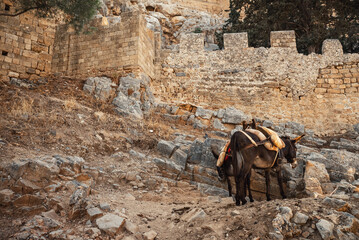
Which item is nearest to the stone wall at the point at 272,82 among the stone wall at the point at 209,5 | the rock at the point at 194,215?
the rock at the point at 194,215

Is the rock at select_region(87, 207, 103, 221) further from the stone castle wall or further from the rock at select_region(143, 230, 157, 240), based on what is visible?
the stone castle wall

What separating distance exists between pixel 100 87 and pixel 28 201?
6435 millimetres

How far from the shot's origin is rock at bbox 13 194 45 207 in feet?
12.0

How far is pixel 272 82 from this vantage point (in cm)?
1173

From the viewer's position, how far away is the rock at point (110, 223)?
3382 millimetres

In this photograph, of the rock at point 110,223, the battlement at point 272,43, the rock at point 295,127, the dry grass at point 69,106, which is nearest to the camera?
the rock at point 110,223

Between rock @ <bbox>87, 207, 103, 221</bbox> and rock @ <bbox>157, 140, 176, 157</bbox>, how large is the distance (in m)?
3.12

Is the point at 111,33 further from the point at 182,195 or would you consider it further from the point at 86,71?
the point at 182,195

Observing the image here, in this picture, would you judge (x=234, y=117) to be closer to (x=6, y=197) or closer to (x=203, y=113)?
(x=203, y=113)

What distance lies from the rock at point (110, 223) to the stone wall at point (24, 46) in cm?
868

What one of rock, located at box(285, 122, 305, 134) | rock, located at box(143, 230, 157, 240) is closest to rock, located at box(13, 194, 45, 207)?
rock, located at box(143, 230, 157, 240)

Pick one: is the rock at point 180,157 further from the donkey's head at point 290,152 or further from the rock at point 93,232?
the rock at point 93,232

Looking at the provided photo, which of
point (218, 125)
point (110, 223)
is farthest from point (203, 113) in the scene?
point (110, 223)

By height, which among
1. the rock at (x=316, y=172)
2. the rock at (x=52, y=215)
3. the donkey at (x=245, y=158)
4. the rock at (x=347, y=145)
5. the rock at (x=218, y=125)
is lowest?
the rock at (x=52, y=215)
